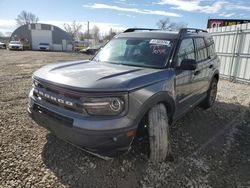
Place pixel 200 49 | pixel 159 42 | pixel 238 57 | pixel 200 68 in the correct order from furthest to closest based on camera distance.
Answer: pixel 238 57 < pixel 200 49 < pixel 200 68 < pixel 159 42

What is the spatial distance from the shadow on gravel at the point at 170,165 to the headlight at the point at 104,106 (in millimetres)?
929

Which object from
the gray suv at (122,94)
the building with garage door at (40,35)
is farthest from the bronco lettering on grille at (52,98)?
the building with garage door at (40,35)

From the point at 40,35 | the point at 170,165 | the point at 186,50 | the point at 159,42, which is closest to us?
the point at 170,165

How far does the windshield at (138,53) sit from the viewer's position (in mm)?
3244

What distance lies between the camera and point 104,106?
2264mm

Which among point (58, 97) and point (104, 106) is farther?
point (58, 97)

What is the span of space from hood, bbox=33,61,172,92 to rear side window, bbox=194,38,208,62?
5.02 ft

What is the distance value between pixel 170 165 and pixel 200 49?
254 cm

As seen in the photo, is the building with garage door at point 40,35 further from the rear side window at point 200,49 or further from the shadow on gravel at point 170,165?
the shadow on gravel at point 170,165

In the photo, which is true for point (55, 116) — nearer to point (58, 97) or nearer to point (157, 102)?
point (58, 97)

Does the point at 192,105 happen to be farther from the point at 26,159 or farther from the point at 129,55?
the point at 26,159

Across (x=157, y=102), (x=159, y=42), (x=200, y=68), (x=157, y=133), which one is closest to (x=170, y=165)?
(x=157, y=133)

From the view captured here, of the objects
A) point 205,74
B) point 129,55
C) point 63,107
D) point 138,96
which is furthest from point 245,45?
point 63,107

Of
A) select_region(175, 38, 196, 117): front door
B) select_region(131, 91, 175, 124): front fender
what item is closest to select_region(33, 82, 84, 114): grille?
select_region(131, 91, 175, 124): front fender
